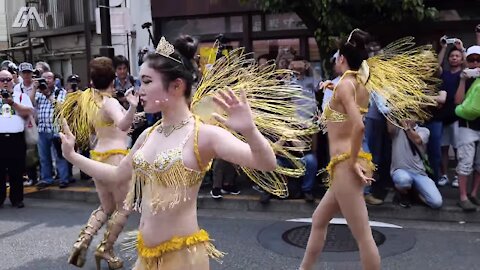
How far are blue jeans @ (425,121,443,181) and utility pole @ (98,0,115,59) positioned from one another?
455 centimetres

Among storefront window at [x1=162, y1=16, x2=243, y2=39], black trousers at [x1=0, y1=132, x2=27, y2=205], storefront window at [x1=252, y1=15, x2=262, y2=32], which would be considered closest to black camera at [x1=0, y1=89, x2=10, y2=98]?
black trousers at [x1=0, y1=132, x2=27, y2=205]

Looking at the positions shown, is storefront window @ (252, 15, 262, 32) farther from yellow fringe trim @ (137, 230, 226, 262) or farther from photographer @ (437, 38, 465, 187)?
yellow fringe trim @ (137, 230, 226, 262)

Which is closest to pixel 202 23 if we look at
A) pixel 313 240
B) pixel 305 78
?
pixel 305 78

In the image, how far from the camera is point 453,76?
7.01 metres

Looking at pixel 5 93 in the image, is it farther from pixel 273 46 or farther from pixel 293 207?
pixel 273 46

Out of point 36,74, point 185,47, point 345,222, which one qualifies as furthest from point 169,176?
point 36,74

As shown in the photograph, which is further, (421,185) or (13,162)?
(13,162)

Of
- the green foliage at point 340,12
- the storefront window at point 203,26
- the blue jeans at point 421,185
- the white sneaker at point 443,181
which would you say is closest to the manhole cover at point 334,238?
the blue jeans at point 421,185

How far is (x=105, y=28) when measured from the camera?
8.48 metres

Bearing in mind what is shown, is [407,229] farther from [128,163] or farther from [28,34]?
[28,34]

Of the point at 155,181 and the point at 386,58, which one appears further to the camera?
the point at 386,58

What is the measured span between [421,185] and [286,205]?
161 cm

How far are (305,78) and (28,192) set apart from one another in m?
4.56

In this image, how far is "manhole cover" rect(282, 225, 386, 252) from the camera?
5480mm
